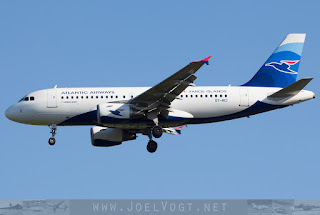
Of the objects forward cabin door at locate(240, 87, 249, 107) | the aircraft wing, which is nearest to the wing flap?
the aircraft wing

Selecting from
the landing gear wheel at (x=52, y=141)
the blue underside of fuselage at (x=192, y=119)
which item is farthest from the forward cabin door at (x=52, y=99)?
the landing gear wheel at (x=52, y=141)

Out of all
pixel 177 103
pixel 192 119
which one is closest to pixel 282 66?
pixel 192 119

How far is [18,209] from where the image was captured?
45.7m

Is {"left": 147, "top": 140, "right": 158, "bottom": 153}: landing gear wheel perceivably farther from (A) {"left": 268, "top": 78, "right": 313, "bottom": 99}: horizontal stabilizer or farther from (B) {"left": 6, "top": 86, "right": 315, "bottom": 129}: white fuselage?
(A) {"left": 268, "top": 78, "right": 313, "bottom": 99}: horizontal stabilizer

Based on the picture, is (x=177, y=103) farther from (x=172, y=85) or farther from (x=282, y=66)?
(x=282, y=66)

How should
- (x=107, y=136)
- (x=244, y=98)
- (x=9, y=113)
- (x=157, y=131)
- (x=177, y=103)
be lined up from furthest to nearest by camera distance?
(x=107, y=136), (x=9, y=113), (x=244, y=98), (x=177, y=103), (x=157, y=131)

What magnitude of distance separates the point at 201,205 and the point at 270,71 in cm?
1210

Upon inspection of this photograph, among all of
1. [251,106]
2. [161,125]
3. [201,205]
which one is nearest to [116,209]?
[201,205]

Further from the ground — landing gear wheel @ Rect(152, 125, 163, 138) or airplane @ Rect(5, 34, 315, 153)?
airplane @ Rect(5, 34, 315, 153)

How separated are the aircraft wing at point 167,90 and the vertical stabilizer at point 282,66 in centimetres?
Answer: 623

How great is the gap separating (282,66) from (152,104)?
974 centimetres

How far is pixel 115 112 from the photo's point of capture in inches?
1919

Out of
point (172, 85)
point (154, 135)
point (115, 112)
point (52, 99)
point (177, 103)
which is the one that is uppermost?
point (172, 85)

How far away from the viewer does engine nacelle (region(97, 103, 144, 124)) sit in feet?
160
